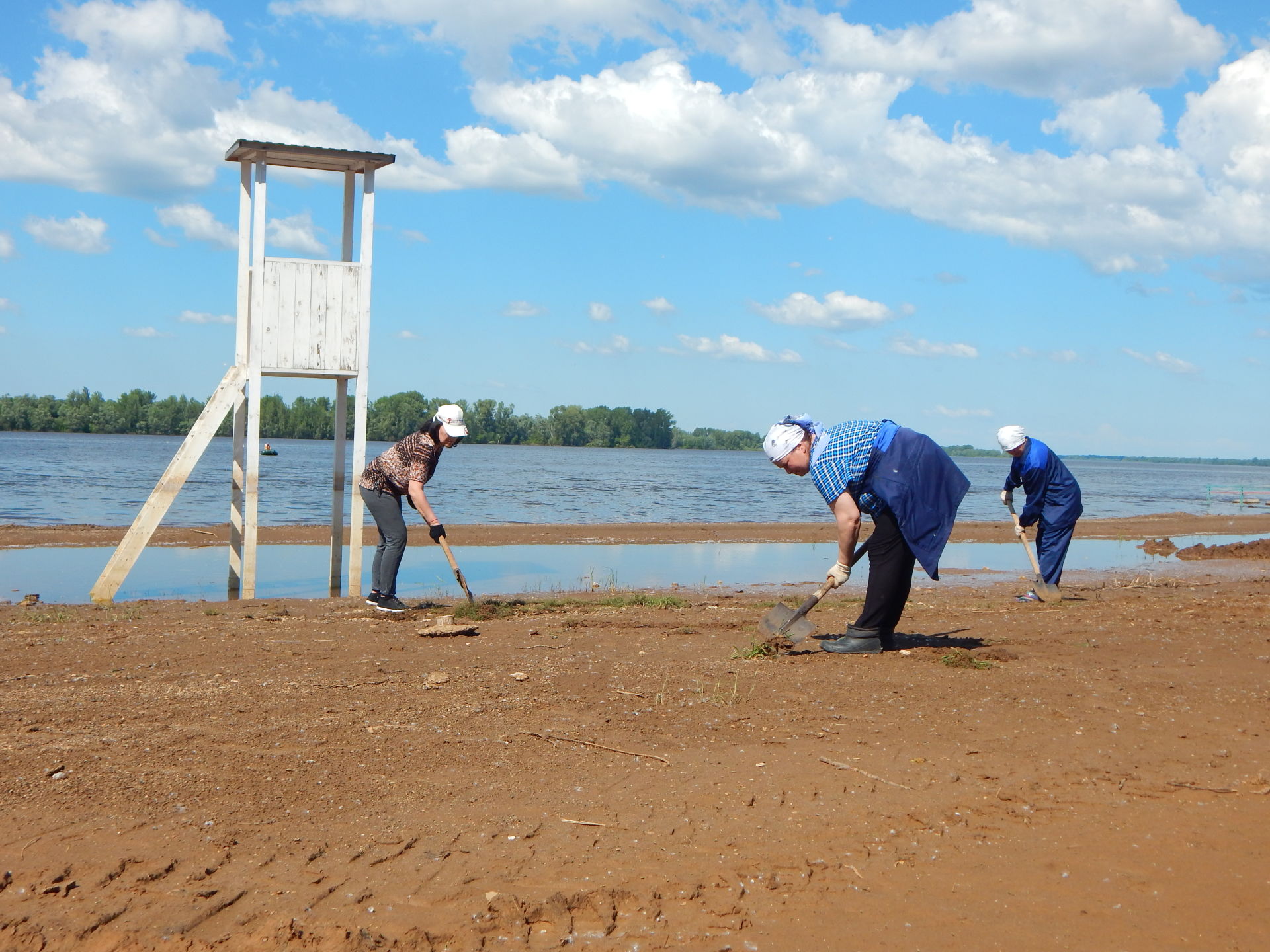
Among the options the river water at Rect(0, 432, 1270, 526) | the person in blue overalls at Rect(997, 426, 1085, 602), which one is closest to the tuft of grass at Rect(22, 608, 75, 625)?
the person in blue overalls at Rect(997, 426, 1085, 602)

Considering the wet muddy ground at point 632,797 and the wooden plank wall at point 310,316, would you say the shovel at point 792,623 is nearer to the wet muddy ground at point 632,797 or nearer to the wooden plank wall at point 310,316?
the wet muddy ground at point 632,797

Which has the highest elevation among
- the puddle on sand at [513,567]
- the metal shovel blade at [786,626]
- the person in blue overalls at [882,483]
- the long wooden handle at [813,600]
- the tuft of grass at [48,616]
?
the person in blue overalls at [882,483]

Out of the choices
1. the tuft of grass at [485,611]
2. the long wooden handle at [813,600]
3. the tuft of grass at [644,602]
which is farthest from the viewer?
the tuft of grass at [644,602]

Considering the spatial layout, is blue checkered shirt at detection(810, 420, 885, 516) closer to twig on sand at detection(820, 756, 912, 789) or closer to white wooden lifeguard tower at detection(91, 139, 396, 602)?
twig on sand at detection(820, 756, 912, 789)

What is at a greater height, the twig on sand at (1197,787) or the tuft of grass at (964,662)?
the tuft of grass at (964,662)

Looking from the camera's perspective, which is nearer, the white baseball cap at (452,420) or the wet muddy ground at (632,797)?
the wet muddy ground at (632,797)

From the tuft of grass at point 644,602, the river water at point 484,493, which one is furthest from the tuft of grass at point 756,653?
the river water at point 484,493

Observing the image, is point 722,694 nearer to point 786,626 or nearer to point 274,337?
point 786,626

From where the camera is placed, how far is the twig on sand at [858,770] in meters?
4.32

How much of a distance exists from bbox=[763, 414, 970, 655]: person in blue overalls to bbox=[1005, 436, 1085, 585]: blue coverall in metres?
3.90

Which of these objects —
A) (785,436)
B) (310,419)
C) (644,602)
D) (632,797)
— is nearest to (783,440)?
(785,436)

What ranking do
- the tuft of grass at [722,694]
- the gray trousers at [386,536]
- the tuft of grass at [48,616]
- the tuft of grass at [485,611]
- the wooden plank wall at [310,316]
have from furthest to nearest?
the wooden plank wall at [310,316]
the gray trousers at [386,536]
the tuft of grass at [485,611]
the tuft of grass at [48,616]
the tuft of grass at [722,694]

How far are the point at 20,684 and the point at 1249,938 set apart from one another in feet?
19.4

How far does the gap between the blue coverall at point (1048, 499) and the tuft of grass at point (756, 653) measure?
4382 millimetres
